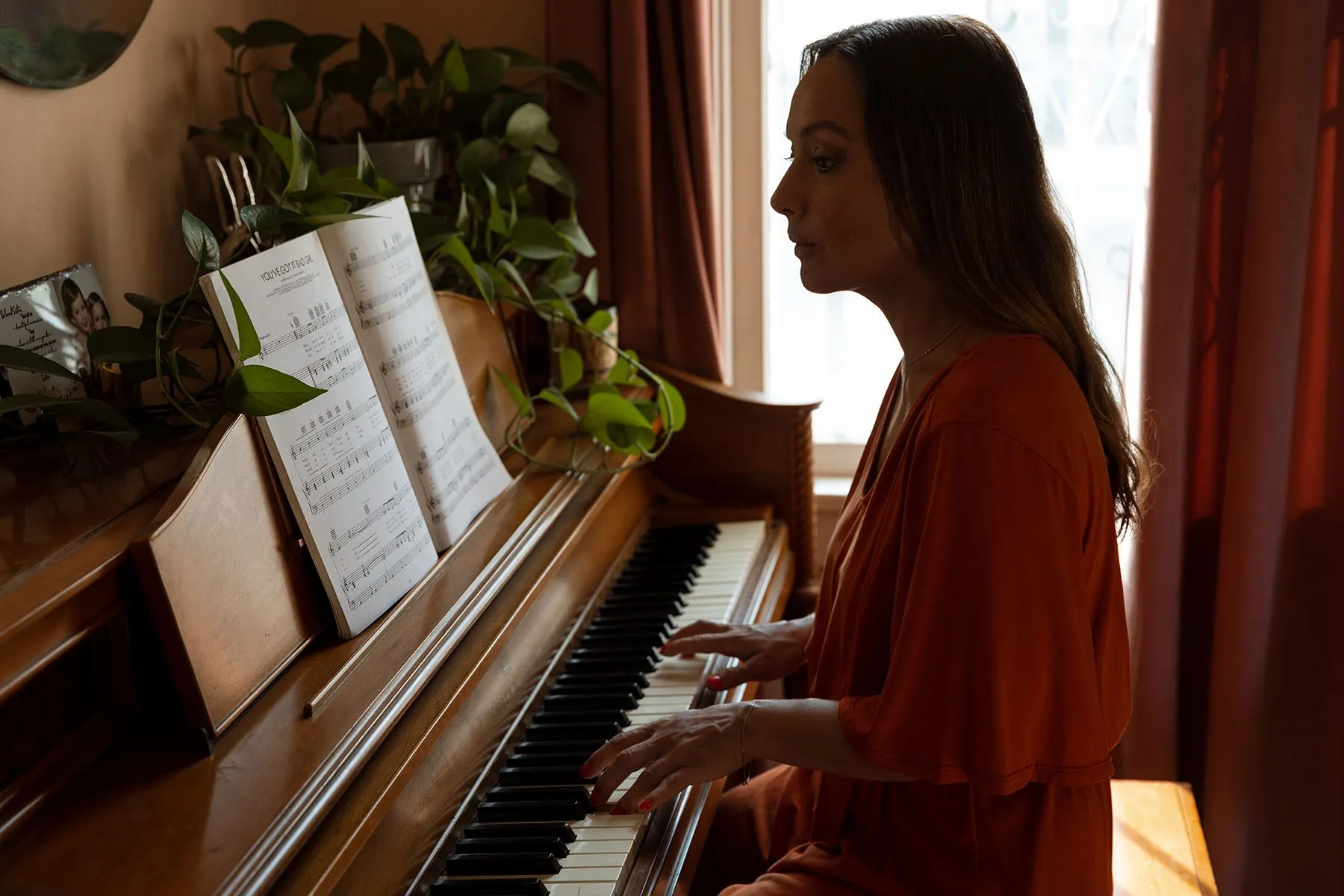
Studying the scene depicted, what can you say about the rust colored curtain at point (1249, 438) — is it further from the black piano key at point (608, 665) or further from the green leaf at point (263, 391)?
the green leaf at point (263, 391)

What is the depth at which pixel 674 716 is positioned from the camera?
1381 mm

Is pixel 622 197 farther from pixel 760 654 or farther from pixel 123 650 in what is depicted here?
pixel 123 650

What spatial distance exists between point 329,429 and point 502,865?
48cm

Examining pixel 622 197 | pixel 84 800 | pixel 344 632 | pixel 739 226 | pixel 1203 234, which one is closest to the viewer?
pixel 84 800

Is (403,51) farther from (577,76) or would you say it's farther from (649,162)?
(649,162)

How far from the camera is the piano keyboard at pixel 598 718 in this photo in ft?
4.17

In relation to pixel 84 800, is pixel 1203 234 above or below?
above

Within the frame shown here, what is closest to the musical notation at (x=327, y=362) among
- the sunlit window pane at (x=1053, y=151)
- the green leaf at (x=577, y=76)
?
the green leaf at (x=577, y=76)

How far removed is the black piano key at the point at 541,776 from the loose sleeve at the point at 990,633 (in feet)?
1.16

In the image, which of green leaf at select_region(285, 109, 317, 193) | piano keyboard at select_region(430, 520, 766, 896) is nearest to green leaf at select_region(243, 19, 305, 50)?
green leaf at select_region(285, 109, 317, 193)

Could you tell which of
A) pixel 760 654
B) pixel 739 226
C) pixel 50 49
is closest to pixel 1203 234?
pixel 739 226

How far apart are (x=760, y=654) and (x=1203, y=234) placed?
1.11 m

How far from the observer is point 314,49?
6.93ft

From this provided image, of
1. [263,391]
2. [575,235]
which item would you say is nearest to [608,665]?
[263,391]
